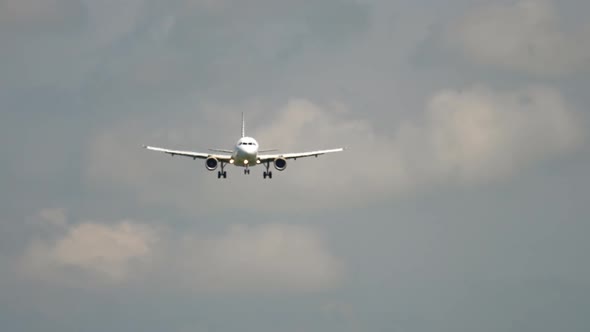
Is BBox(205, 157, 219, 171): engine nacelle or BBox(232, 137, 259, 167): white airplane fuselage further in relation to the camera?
BBox(205, 157, 219, 171): engine nacelle

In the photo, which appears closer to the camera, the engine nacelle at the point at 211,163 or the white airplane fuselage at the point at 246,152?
the white airplane fuselage at the point at 246,152

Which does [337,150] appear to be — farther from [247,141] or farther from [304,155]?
[247,141]

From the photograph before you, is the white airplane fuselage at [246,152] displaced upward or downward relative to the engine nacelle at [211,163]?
downward

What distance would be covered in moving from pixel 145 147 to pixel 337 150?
2560 cm

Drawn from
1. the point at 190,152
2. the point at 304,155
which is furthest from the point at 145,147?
the point at 304,155

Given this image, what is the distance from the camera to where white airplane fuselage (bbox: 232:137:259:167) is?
564ft

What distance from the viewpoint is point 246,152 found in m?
172

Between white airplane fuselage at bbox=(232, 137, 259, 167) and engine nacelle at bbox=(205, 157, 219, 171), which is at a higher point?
engine nacelle at bbox=(205, 157, 219, 171)

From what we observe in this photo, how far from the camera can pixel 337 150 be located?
623 ft

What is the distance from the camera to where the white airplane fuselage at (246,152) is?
172 m

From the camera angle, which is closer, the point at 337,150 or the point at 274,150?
the point at 274,150

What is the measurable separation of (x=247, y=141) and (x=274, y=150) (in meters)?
4.84

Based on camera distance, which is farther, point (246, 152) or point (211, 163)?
point (211, 163)

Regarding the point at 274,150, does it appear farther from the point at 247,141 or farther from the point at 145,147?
the point at 145,147
